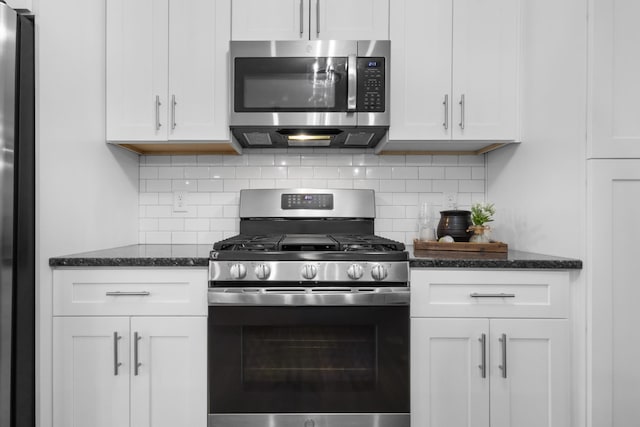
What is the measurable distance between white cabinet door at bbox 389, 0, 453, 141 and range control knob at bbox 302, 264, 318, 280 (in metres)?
0.78

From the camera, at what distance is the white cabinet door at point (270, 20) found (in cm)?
198

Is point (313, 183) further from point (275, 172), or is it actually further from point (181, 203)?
point (181, 203)

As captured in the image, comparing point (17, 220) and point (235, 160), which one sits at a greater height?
point (235, 160)

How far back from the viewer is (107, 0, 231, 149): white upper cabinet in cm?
198

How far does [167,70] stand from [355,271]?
1299 mm

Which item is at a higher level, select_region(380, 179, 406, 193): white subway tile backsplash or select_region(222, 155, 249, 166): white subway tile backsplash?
select_region(222, 155, 249, 166): white subway tile backsplash

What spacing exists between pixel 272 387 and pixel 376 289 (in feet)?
1.84

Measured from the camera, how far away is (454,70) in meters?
1.99

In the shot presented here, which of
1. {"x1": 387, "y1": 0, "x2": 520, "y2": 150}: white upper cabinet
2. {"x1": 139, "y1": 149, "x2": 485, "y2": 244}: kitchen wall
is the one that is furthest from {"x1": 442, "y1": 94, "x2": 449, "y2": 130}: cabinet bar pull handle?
{"x1": 139, "y1": 149, "x2": 485, "y2": 244}: kitchen wall

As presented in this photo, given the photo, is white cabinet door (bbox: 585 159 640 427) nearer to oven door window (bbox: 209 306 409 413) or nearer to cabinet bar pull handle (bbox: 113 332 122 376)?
oven door window (bbox: 209 306 409 413)

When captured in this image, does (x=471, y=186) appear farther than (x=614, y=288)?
Yes

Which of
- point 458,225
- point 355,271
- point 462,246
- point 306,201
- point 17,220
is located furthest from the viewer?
point 306,201

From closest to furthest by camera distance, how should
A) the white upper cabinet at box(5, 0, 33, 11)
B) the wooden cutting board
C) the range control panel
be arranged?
the white upper cabinet at box(5, 0, 33, 11) → the wooden cutting board → the range control panel

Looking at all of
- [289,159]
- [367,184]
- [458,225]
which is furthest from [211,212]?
[458,225]
